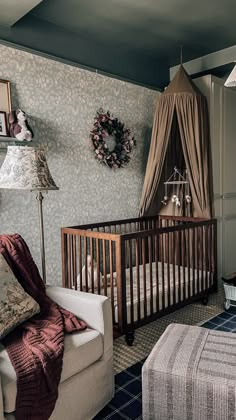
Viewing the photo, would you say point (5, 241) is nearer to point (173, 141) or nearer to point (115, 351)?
point (115, 351)

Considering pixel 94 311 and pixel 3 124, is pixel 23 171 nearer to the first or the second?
pixel 3 124

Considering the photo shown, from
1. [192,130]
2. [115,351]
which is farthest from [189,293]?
[192,130]

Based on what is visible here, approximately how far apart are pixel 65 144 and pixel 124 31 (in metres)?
1.27

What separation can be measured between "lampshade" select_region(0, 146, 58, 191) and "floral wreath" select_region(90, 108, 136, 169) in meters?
1.28

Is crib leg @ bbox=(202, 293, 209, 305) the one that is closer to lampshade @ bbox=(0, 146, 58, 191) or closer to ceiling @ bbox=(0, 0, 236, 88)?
lampshade @ bbox=(0, 146, 58, 191)

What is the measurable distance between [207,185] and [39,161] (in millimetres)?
1928

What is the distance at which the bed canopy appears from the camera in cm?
340

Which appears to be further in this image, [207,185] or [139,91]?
[139,91]

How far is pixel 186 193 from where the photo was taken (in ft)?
12.5

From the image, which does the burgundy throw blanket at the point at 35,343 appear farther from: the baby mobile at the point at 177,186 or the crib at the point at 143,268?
the baby mobile at the point at 177,186

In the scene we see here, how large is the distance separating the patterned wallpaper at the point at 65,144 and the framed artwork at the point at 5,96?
55 mm

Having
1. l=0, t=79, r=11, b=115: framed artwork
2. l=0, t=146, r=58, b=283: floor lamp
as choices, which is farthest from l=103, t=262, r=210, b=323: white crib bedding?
l=0, t=79, r=11, b=115: framed artwork

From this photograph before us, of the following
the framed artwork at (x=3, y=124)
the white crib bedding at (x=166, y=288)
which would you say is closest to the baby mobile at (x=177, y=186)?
the white crib bedding at (x=166, y=288)

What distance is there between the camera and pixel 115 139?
3.61 meters
